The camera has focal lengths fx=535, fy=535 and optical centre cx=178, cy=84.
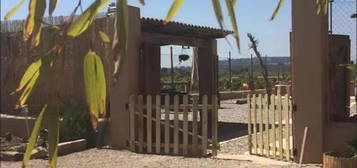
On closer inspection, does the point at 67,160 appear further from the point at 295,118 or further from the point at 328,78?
the point at 328,78

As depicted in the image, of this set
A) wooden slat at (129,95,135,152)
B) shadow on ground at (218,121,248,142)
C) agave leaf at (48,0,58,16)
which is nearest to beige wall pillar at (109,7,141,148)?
wooden slat at (129,95,135,152)

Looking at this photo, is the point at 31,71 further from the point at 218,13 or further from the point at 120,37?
the point at 218,13

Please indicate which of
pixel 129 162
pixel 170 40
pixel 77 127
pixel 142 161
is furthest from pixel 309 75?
pixel 170 40

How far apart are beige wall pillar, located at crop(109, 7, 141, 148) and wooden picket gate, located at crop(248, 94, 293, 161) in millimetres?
2163

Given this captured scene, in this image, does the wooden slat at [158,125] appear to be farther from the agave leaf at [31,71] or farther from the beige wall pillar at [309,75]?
the agave leaf at [31,71]

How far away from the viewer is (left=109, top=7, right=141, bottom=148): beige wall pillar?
9484 mm

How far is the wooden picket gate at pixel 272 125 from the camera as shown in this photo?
8156 mm

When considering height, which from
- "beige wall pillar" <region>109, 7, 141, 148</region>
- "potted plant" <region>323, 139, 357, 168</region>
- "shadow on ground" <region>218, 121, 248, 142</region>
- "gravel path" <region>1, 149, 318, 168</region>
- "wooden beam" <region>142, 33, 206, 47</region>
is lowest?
"shadow on ground" <region>218, 121, 248, 142</region>

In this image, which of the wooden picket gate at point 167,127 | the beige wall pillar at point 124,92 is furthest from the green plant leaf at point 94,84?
the beige wall pillar at point 124,92

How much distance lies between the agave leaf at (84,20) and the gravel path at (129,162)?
6750mm

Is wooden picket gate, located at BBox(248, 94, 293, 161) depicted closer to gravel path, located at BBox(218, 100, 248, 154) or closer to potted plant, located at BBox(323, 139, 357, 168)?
gravel path, located at BBox(218, 100, 248, 154)

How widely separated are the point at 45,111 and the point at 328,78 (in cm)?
746

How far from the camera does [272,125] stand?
27.6 ft

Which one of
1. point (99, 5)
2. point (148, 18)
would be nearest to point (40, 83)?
point (99, 5)
